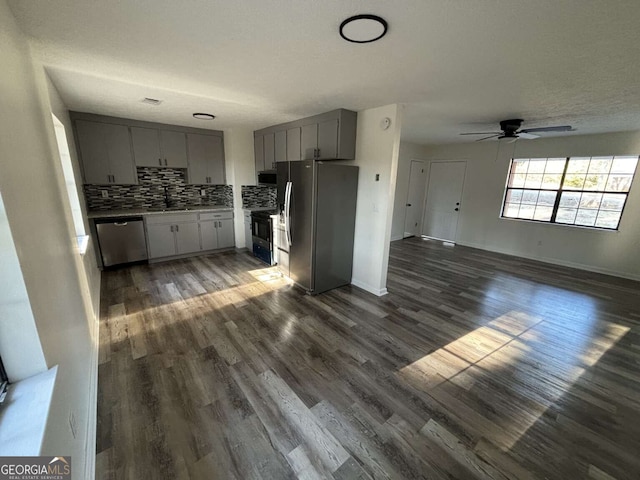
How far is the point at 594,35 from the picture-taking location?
1549 millimetres

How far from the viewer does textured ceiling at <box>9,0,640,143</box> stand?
1.40m

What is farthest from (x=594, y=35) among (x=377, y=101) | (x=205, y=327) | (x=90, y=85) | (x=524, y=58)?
(x=90, y=85)

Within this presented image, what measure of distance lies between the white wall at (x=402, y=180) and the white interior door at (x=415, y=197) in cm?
13

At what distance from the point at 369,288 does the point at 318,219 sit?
1.28 meters

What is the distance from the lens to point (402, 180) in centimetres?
654

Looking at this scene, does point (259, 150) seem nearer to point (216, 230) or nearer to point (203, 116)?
point (203, 116)

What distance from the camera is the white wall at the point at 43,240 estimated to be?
1.02 meters

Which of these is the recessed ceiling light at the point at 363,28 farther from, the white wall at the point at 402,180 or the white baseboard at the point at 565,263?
the white baseboard at the point at 565,263

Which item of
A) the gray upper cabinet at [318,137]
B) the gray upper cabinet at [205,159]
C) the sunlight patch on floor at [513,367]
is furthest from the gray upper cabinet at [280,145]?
the sunlight patch on floor at [513,367]

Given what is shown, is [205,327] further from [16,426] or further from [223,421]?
[16,426]

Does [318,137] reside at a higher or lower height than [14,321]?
higher

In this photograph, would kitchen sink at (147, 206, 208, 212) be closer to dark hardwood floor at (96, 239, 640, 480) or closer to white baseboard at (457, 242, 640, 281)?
dark hardwood floor at (96, 239, 640, 480)

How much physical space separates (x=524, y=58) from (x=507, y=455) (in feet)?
8.86
